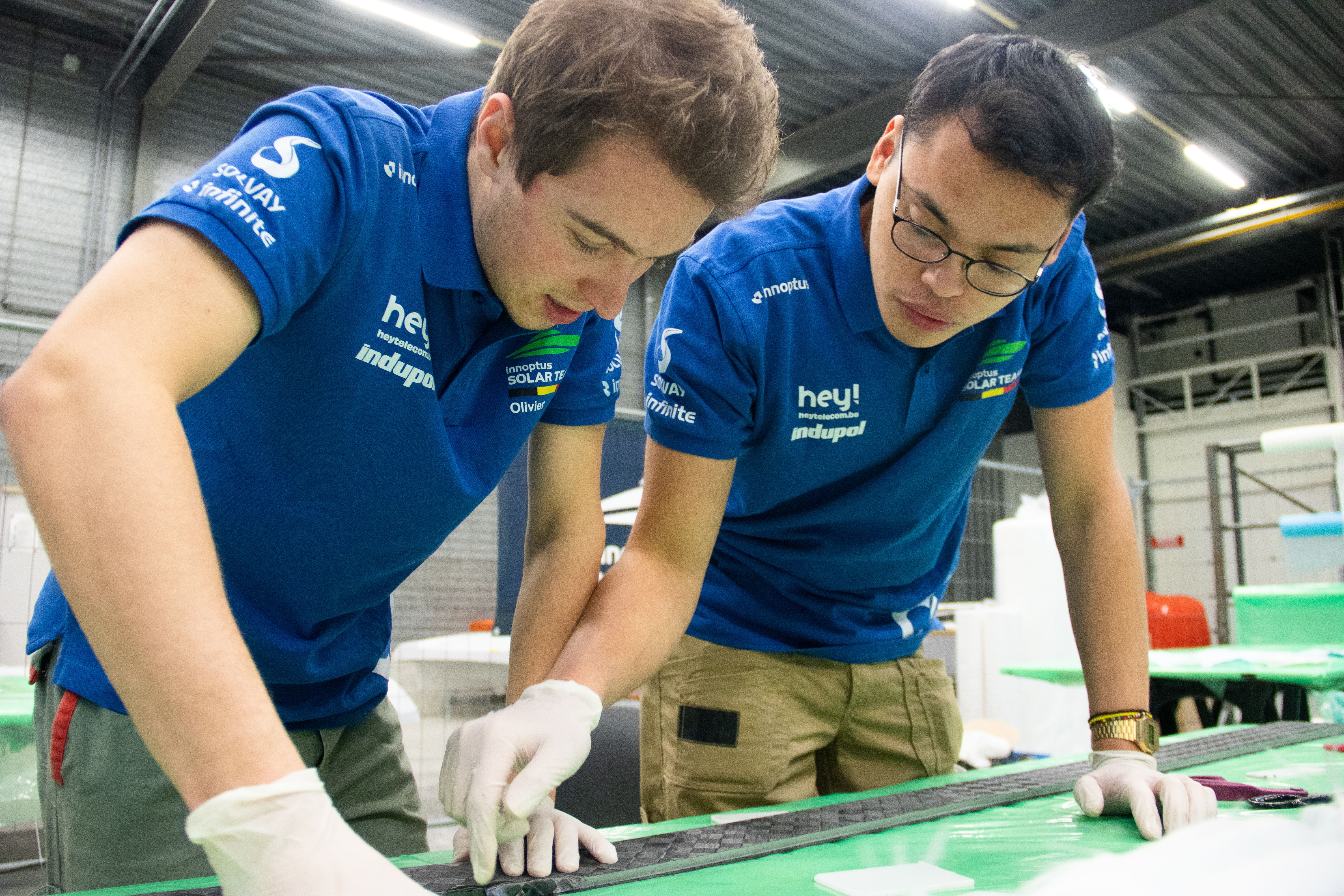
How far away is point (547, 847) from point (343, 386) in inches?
18.6

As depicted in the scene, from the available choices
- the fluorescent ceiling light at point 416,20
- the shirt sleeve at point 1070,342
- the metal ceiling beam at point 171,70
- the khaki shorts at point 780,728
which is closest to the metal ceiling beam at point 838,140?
the fluorescent ceiling light at point 416,20

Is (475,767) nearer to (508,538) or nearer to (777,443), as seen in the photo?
(777,443)

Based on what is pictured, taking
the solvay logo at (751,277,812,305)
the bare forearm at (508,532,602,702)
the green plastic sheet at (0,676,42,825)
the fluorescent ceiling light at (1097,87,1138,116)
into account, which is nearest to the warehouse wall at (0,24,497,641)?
the green plastic sheet at (0,676,42,825)

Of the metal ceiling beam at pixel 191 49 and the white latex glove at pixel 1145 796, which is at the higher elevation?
the metal ceiling beam at pixel 191 49

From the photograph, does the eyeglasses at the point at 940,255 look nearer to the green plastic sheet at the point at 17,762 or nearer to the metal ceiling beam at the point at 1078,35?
the green plastic sheet at the point at 17,762

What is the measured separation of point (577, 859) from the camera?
0.87m

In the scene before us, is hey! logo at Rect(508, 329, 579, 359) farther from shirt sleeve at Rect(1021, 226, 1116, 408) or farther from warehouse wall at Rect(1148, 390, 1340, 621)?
warehouse wall at Rect(1148, 390, 1340, 621)

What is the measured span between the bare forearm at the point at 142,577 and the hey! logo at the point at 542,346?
474mm

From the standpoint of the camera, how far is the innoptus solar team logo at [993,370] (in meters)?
1.29

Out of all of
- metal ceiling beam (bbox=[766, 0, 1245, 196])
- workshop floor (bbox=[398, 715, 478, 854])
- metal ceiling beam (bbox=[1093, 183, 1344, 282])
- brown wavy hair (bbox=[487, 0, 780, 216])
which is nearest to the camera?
brown wavy hair (bbox=[487, 0, 780, 216])

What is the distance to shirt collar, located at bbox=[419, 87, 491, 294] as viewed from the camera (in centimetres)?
88

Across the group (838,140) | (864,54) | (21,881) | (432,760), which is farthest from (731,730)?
(838,140)

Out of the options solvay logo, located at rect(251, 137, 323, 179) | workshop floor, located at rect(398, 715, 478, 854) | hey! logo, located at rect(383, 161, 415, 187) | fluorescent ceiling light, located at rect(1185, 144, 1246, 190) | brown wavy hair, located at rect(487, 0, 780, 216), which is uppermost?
fluorescent ceiling light, located at rect(1185, 144, 1246, 190)

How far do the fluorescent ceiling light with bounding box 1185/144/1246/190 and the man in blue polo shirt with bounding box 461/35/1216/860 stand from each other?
6821 mm
